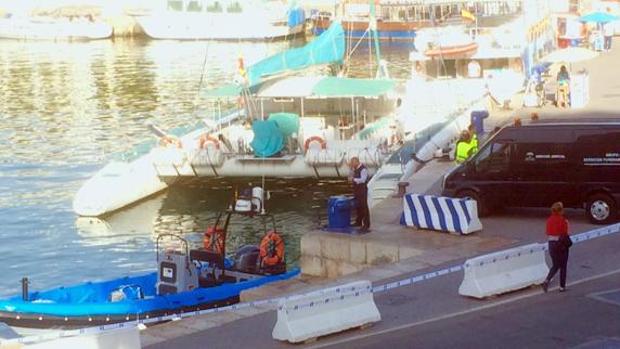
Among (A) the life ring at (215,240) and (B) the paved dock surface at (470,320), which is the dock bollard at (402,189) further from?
(B) the paved dock surface at (470,320)

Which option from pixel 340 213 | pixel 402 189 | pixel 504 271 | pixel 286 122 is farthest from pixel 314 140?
pixel 504 271

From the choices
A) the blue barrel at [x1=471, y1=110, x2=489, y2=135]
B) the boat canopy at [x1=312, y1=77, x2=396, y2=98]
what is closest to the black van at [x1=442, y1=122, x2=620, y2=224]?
the blue barrel at [x1=471, y1=110, x2=489, y2=135]

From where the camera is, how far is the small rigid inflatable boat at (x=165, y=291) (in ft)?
73.2

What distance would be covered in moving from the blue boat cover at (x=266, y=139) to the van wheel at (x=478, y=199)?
45.0 feet

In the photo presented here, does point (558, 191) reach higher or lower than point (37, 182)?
higher

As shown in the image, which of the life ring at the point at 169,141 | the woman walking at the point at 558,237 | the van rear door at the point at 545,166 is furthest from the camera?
the life ring at the point at 169,141

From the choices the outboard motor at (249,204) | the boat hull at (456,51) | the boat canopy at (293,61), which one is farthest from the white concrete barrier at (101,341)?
the boat hull at (456,51)

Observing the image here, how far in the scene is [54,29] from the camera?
11344 cm

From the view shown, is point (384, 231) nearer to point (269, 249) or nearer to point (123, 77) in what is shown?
point (269, 249)

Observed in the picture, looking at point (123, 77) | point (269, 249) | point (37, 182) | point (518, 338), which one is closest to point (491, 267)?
point (518, 338)

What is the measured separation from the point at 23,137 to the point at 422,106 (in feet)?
61.0

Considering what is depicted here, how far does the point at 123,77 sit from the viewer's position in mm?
79500

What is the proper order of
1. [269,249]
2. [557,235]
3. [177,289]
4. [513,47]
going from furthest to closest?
[513,47] < [269,249] < [177,289] < [557,235]

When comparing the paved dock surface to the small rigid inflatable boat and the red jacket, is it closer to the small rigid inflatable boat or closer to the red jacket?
the red jacket
